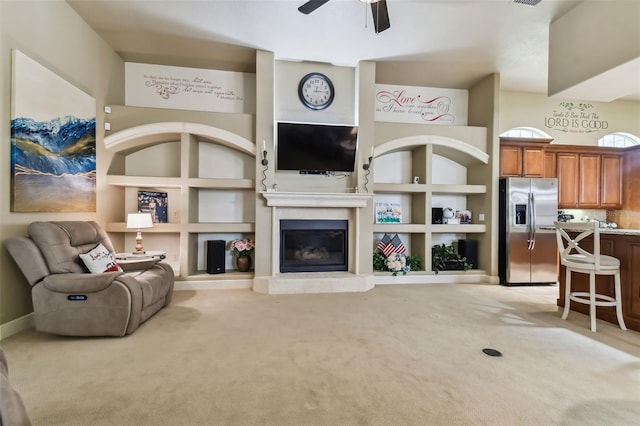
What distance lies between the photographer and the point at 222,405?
1.79 m

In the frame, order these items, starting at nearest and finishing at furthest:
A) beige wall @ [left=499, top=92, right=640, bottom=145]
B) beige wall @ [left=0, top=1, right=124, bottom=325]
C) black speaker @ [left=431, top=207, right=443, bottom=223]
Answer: beige wall @ [left=0, top=1, right=124, bottom=325]
black speaker @ [left=431, top=207, right=443, bottom=223]
beige wall @ [left=499, top=92, right=640, bottom=145]

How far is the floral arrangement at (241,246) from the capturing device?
480 cm

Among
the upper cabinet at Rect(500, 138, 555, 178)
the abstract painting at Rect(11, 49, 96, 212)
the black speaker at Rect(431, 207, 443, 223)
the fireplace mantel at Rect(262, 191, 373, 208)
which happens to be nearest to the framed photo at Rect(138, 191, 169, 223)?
the abstract painting at Rect(11, 49, 96, 212)

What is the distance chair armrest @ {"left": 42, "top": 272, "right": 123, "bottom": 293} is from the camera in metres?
2.66

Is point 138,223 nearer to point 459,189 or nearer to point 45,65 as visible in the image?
point 45,65

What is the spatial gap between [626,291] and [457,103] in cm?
407

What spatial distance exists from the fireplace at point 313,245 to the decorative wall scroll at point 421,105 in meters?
2.36

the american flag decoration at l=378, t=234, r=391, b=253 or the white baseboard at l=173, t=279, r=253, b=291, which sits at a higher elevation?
the american flag decoration at l=378, t=234, r=391, b=253

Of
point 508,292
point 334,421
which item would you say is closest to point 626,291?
point 508,292

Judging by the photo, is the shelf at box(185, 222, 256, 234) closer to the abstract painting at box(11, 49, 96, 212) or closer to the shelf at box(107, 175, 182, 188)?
the shelf at box(107, 175, 182, 188)

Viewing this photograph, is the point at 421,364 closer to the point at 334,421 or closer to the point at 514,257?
the point at 334,421

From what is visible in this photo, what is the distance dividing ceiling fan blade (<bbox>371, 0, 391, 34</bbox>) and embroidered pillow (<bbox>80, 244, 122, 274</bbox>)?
3.82 m

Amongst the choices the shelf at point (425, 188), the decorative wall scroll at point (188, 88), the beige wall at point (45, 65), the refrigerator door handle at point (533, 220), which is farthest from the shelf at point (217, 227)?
the refrigerator door handle at point (533, 220)

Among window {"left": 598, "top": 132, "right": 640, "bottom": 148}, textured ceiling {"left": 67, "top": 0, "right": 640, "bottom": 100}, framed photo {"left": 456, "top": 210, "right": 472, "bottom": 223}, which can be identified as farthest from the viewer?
window {"left": 598, "top": 132, "right": 640, "bottom": 148}
